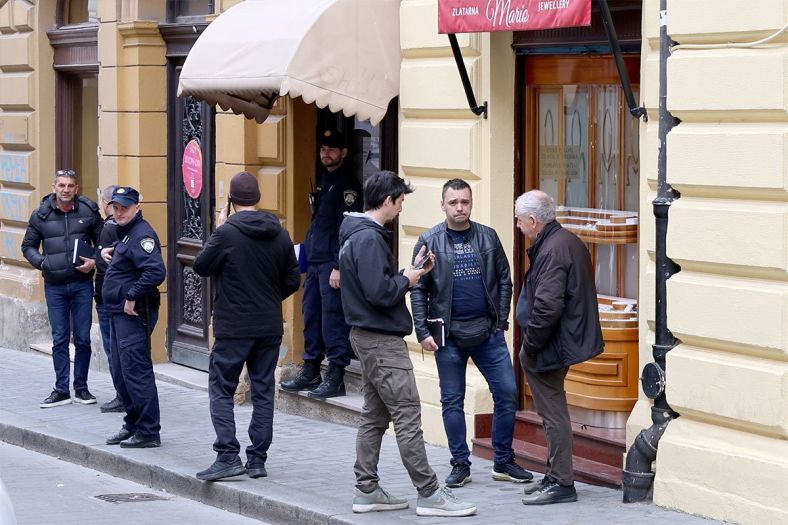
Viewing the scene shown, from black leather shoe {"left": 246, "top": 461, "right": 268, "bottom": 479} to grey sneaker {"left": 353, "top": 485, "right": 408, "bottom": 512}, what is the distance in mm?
1066

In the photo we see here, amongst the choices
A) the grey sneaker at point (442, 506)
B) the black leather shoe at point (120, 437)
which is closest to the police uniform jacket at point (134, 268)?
the black leather shoe at point (120, 437)

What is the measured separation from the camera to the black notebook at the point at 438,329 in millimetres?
8453

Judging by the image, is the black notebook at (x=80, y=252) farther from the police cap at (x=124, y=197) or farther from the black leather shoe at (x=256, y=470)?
the black leather shoe at (x=256, y=470)

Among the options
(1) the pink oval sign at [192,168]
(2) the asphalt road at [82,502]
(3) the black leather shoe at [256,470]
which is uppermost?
(1) the pink oval sign at [192,168]

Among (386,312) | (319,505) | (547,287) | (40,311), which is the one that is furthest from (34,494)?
(40,311)

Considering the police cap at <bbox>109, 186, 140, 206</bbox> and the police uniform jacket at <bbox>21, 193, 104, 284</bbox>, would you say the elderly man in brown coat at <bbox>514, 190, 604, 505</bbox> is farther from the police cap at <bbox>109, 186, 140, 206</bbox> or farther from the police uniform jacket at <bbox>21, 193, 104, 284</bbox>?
the police uniform jacket at <bbox>21, 193, 104, 284</bbox>

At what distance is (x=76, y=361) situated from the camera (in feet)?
39.3

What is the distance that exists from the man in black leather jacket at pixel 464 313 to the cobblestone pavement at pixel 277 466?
317 mm

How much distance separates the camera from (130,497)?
362 inches

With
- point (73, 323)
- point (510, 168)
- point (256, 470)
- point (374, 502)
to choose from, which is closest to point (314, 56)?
point (510, 168)

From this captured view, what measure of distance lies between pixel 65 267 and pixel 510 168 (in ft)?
13.3

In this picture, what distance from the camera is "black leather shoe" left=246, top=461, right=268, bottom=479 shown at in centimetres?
893

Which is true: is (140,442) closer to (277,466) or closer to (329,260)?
(277,466)

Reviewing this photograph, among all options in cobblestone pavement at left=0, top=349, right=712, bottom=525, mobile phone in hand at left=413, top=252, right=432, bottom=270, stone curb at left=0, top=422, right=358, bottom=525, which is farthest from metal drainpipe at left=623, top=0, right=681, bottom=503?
stone curb at left=0, top=422, right=358, bottom=525
